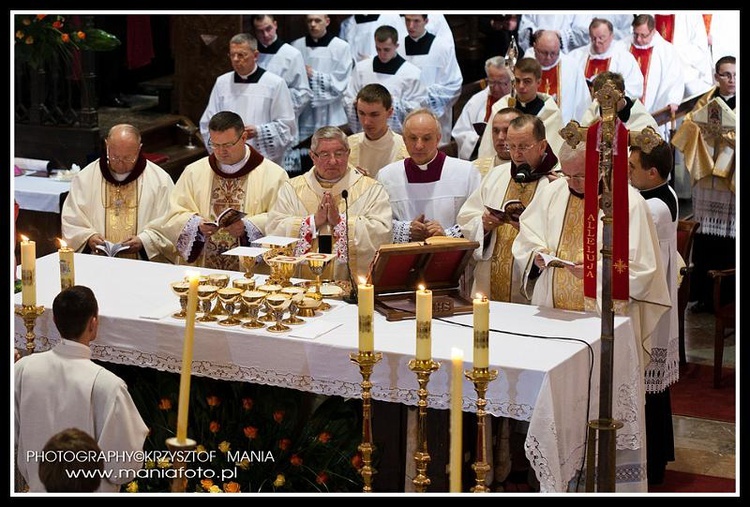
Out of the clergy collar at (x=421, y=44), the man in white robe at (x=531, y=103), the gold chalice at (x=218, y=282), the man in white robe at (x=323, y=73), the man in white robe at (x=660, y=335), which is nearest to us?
the gold chalice at (x=218, y=282)

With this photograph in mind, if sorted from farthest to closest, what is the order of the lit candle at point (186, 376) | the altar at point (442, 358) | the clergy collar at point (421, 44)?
the clergy collar at point (421, 44) < the altar at point (442, 358) < the lit candle at point (186, 376)

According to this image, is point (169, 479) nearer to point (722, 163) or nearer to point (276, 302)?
point (276, 302)

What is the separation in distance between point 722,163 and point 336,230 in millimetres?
3980

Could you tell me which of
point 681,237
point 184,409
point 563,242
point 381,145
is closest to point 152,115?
point 381,145

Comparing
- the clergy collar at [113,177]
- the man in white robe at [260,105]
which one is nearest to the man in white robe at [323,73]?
the man in white robe at [260,105]

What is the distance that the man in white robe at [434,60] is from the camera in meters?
12.9

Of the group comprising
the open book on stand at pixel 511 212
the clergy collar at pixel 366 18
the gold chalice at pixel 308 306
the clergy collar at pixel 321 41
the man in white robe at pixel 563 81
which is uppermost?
the clergy collar at pixel 366 18

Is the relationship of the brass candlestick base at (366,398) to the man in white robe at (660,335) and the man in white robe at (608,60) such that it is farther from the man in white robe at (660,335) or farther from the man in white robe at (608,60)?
the man in white robe at (608,60)

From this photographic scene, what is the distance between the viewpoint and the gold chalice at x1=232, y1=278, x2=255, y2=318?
6.33 meters

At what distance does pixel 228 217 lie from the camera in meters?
7.48

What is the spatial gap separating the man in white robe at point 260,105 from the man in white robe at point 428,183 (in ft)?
10.4

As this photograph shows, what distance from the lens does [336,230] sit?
7.32 meters

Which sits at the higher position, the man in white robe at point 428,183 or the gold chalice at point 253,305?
the man in white robe at point 428,183

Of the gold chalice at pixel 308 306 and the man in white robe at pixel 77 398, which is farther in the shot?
the gold chalice at pixel 308 306
